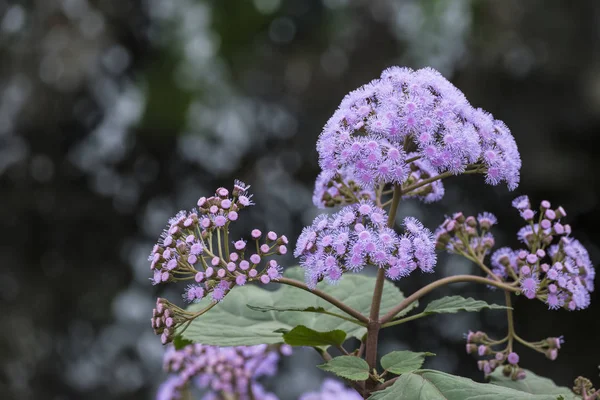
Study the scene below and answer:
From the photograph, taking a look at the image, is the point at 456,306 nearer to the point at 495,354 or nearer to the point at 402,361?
the point at 402,361

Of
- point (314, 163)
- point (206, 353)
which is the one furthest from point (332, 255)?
point (314, 163)

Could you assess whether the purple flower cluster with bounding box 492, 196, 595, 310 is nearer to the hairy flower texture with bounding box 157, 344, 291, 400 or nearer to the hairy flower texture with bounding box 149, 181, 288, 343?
→ the hairy flower texture with bounding box 149, 181, 288, 343

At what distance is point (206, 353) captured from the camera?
2.20 m

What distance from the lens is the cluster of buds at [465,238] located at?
5.02 feet

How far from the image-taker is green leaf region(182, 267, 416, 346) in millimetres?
1471

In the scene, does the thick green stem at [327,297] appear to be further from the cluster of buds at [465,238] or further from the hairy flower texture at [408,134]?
the cluster of buds at [465,238]

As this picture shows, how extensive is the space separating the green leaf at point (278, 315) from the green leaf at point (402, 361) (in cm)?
21

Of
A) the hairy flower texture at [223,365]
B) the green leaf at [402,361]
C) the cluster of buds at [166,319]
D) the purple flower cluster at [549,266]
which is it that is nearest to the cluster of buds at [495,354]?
the purple flower cluster at [549,266]

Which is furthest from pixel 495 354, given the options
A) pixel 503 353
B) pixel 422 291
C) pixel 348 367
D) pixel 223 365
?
pixel 223 365

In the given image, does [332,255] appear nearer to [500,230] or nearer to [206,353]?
[206,353]

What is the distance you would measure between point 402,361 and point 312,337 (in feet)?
0.54

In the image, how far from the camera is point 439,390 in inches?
45.1

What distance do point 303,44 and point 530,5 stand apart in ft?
7.74

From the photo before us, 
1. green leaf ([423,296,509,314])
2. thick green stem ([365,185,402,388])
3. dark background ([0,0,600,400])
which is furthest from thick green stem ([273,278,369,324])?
dark background ([0,0,600,400])
